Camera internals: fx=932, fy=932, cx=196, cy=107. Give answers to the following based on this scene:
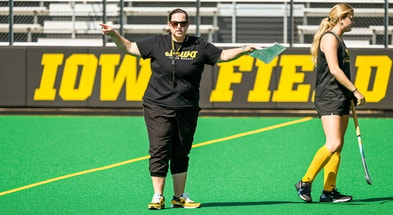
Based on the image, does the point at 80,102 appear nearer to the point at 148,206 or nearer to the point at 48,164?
the point at 48,164

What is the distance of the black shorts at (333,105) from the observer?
28.0ft

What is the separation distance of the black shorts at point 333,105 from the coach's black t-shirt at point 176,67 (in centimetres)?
107

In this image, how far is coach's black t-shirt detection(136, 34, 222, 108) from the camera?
8344 mm

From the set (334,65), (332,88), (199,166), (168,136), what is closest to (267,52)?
(334,65)

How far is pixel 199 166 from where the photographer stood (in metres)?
11.4

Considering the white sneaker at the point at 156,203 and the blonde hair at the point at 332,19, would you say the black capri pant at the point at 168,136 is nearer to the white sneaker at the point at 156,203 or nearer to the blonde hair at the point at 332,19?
the white sneaker at the point at 156,203

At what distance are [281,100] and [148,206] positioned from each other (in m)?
10.1

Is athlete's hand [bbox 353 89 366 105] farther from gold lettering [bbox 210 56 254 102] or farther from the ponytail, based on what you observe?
gold lettering [bbox 210 56 254 102]

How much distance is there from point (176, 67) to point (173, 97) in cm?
27

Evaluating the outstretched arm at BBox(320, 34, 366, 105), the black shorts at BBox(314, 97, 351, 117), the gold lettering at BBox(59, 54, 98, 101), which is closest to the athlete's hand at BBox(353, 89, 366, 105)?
the outstretched arm at BBox(320, 34, 366, 105)

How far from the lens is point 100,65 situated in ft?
60.4

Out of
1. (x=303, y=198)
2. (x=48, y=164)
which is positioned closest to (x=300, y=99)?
(x=48, y=164)

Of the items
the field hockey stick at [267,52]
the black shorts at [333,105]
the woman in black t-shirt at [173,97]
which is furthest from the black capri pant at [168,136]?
the black shorts at [333,105]

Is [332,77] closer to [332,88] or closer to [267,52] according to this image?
[332,88]
